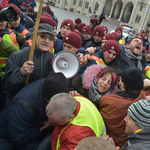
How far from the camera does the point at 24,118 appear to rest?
1.54 metres

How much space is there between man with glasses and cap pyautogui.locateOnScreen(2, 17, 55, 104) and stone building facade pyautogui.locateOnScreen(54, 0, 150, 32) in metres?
38.0

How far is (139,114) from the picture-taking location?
1.32 m

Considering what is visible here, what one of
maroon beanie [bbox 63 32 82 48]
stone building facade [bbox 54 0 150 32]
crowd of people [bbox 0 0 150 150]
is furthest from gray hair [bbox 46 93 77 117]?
stone building facade [bbox 54 0 150 32]

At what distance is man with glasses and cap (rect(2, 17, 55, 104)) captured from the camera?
1797 mm

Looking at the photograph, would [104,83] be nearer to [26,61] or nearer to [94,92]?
[94,92]

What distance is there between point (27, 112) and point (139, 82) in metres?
1.57

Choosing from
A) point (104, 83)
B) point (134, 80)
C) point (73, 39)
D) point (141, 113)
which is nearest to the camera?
point (141, 113)

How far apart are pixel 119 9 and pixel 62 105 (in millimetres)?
46800

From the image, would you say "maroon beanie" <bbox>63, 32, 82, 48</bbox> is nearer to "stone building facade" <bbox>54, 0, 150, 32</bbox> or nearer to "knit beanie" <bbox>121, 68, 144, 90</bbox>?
"knit beanie" <bbox>121, 68, 144, 90</bbox>

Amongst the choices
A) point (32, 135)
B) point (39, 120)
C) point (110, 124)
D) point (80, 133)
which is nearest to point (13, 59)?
point (39, 120)

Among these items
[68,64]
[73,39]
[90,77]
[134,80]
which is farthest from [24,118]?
[73,39]

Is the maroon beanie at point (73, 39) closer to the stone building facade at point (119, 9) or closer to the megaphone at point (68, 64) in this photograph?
the megaphone at point (68, 64)

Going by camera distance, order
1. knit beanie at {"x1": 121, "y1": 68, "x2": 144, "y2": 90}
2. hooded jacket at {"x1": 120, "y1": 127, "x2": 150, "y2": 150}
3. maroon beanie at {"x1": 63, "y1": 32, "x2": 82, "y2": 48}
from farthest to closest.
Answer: maroon beanie at {"x1": 63, "y1": 32, "x2": 82, "y2": 48} < knit beanie at {"x1": 121, "y1": 68, "x2": 144, "y2": 90} < hooded jacket at {"x1": 120, "y1": 127, "x2": 150, "y2": 150}

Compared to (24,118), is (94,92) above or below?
above
